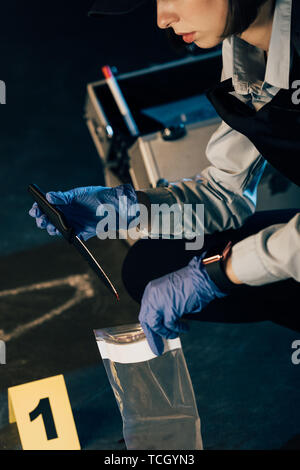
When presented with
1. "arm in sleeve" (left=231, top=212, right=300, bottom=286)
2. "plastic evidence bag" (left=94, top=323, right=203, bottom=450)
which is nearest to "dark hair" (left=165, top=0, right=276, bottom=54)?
"arm in sleeve" (left=231, top=212, right=300, bottom=286)

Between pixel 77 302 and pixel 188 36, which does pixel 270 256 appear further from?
pixel 77 302

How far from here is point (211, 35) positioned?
0.91 metres

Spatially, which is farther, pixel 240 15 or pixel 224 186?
pixel 224 186

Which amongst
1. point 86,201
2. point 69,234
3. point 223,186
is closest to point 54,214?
point 69,234

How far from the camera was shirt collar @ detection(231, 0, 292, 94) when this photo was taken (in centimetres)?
88

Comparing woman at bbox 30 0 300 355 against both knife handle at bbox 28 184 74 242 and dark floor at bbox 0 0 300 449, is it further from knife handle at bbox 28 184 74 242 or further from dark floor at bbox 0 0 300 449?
dark floor at bbox 0 0 300 449

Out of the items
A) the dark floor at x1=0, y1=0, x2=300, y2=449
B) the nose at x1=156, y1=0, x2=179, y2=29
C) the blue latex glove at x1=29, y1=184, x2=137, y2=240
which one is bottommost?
the dark floor at x1=0, y1=0, x2=300, y2=449

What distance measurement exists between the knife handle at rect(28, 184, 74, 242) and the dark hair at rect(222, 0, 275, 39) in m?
0.49

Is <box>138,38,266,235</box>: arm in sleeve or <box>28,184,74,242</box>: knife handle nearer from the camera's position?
<box>28,184,74,242</box>: knife handle

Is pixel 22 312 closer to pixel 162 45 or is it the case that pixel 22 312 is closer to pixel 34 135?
pixel 34 135

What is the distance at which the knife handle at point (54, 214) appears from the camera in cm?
95

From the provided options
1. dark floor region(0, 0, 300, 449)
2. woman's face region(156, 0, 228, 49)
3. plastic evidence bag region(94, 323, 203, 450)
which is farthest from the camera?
dark floor region(0, 0, 300, 449)

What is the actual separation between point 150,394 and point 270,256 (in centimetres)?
46

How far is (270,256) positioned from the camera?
35.6 inches
